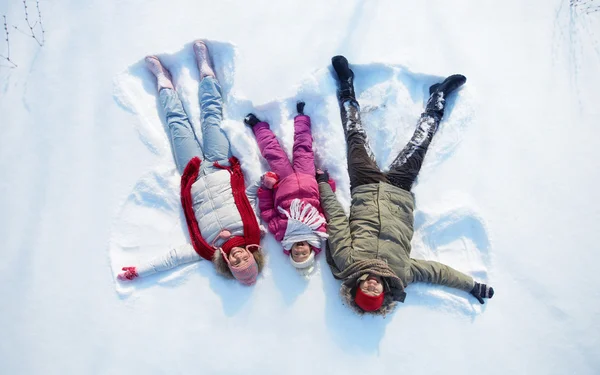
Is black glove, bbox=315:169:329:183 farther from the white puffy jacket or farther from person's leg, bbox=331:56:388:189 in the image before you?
the white puffy jacket

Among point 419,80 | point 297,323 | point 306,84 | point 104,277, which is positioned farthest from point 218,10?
point 297,323

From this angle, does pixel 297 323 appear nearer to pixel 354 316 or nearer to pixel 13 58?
pixel 354 316

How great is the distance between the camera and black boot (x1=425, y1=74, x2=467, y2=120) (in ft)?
7.76

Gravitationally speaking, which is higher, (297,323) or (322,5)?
(322,5)

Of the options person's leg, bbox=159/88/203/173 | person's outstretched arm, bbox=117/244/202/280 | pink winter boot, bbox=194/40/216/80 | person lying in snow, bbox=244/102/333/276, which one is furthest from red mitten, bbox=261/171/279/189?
pink winter boot, bbox=194/40/216/80

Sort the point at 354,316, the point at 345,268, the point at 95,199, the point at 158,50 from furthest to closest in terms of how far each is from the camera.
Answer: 1. the point at 158,50
2. the point at 95,199
3. the point at 354,316
4. the point at 345,268

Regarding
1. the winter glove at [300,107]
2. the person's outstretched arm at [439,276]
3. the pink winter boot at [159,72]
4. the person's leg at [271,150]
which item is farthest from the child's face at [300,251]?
the pink winter boot at [159,72]

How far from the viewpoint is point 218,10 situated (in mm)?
2723

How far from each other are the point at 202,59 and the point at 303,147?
102 cm

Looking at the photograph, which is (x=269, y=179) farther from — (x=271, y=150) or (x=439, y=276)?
(x=439, y=276)

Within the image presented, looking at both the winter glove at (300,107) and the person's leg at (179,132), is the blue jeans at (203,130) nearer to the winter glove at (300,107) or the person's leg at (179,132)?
the person's leg at (179,132)

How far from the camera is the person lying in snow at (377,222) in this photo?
1952mm

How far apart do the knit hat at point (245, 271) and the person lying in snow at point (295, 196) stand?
0.70 feet

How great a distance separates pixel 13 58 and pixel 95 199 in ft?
4.54
